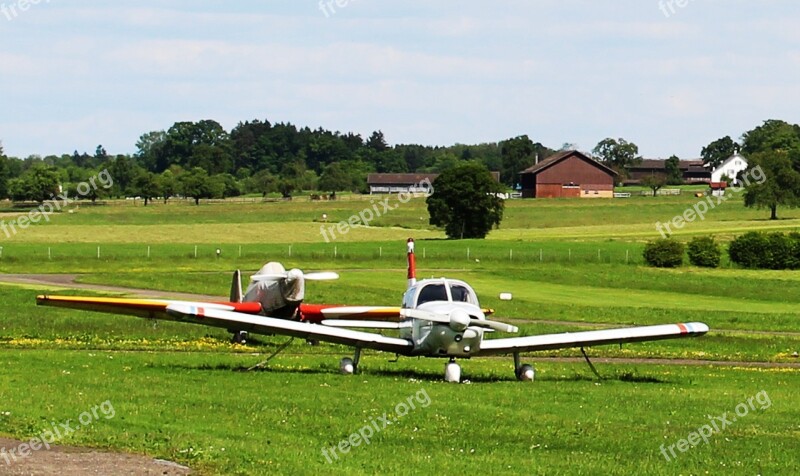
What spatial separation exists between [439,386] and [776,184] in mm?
107223

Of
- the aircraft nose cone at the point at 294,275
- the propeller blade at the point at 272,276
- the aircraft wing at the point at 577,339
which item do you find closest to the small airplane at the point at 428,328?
the aircraft wing at the point at 577,339

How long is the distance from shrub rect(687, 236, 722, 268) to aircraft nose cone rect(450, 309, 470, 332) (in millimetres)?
52814

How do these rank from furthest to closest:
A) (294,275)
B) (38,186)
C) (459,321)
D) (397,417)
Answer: (38,186)
(294,275)
(459,321)
(397,417)

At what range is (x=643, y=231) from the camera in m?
113

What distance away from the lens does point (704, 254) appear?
73.4m

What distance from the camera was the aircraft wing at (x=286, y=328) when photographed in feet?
80.7

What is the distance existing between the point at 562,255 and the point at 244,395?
59.0 m

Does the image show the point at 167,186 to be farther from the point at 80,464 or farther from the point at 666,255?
the point at 80,464

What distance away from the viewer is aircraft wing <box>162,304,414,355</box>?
2461cm

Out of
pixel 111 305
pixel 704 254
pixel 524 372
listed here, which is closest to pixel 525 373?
pixel 524 372

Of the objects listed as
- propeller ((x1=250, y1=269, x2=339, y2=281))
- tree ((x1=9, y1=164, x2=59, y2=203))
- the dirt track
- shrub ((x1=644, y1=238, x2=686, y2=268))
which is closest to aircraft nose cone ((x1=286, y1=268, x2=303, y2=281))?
propeller ((x1=250, y1=269, x2=339, y2=281))

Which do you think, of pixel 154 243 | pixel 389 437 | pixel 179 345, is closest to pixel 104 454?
pixel 389 437

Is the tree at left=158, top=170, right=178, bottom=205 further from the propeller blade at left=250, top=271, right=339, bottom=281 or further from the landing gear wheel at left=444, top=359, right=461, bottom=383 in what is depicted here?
the landing gear wheel at left=444, top=359, right=461, bottom=383

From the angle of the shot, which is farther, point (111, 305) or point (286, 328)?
point (111, 305)
